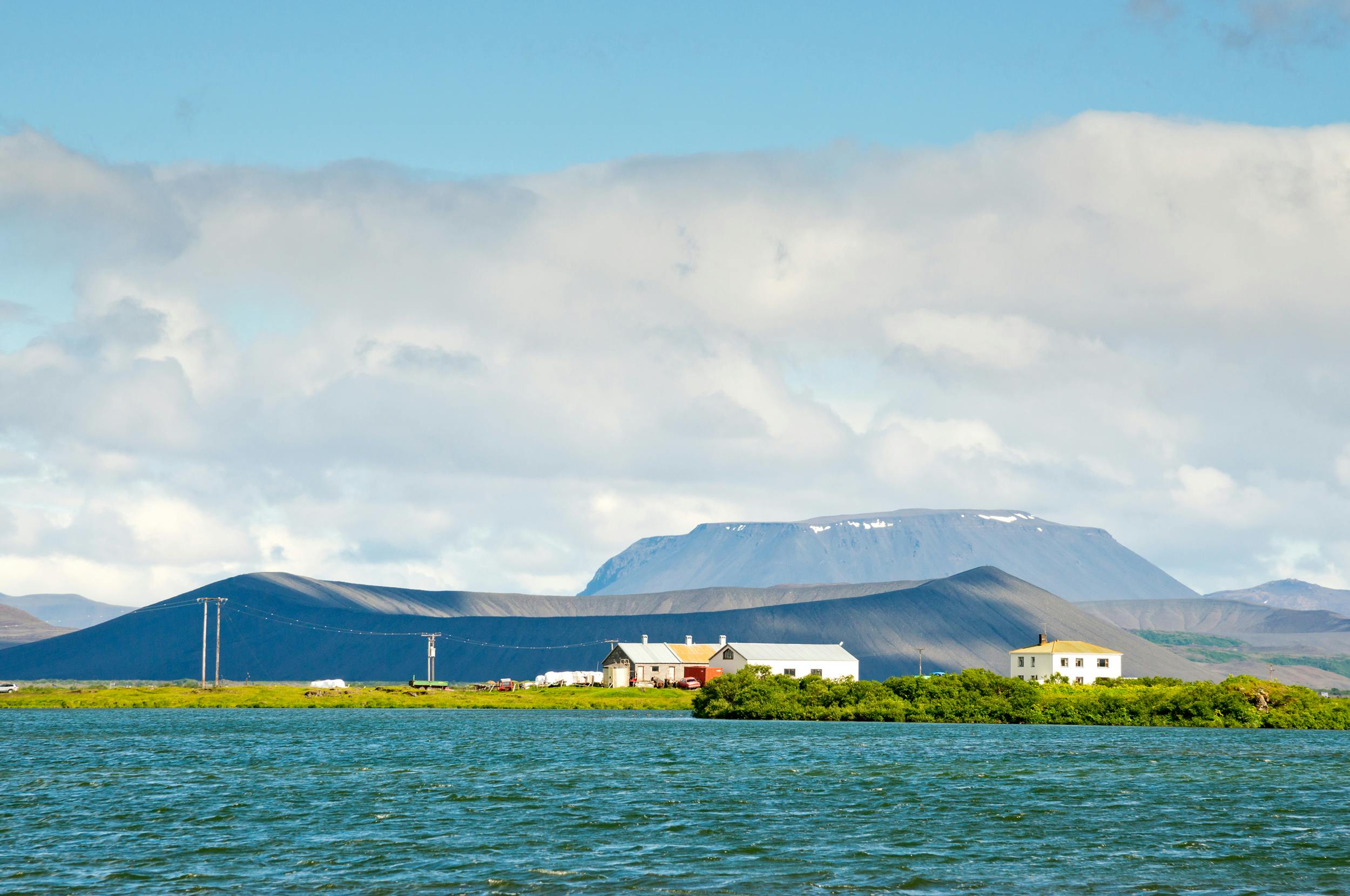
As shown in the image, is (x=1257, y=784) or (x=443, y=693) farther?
(x=443, y=693)

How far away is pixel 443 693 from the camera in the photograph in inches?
6870

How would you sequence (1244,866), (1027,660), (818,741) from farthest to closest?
1. (1027,660)
2. (818,741)
3. (1244,866)

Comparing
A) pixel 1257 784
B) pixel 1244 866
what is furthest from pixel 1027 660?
pixel 1244 866

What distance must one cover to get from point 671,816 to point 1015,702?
7649 centimetres

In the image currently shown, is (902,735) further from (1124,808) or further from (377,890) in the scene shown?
(377,890)

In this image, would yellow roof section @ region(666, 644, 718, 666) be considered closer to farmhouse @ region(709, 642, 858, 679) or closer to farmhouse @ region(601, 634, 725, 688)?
farmhouse @ region(601, 634, 725, 688)

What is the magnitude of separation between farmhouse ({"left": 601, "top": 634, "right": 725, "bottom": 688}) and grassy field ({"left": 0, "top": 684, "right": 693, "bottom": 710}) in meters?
8.78

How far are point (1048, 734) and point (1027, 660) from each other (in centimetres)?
6839

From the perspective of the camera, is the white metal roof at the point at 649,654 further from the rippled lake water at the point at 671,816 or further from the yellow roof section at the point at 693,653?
the rippled lake water at the point at 671,816

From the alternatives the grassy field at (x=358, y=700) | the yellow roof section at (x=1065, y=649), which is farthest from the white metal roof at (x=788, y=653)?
the yellow roof section at (x=1065, y=649)

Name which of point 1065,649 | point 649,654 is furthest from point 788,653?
point 1065,649

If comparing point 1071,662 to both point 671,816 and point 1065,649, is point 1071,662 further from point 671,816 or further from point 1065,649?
point 671,816

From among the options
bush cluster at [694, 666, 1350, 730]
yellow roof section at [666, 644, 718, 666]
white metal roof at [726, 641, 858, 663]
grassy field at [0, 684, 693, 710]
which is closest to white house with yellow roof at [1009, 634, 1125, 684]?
white metal roof at [726, 641, 858, 663]

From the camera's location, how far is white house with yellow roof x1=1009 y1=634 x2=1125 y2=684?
161 m
